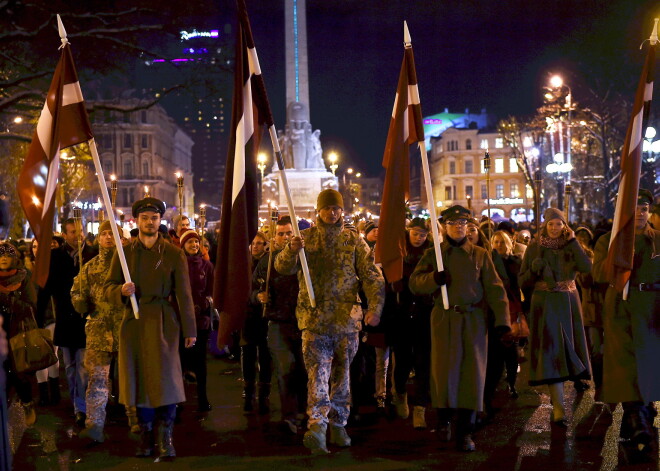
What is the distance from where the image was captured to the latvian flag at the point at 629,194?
6.77m

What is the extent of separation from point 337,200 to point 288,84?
131 ft

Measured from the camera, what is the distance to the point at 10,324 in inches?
Result: 289

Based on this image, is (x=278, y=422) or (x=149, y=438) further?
(x=278, y=422)

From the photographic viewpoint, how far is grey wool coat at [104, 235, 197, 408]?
22.3ft

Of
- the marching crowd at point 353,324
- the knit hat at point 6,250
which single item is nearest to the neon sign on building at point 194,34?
the marching crowd at point 353,324

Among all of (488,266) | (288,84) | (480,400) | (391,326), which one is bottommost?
(480,400)

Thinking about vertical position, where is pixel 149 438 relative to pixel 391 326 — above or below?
below

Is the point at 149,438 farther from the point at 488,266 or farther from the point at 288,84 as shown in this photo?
the point at 288,84

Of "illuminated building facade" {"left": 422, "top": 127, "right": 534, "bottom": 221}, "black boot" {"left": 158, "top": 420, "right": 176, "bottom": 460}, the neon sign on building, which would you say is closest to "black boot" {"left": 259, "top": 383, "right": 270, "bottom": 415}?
"black boot" {"left": 158, "top": 420, "right": 176, "bottom": 460}

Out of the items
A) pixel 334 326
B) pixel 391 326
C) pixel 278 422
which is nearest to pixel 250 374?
pixel 278 422

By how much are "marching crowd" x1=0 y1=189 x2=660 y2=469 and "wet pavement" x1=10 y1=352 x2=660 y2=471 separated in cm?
19

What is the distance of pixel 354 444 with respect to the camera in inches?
287

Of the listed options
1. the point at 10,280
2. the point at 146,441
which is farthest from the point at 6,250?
the point at 146,441

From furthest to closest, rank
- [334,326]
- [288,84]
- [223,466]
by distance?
[288,84] < [334,326] < [223,466]
